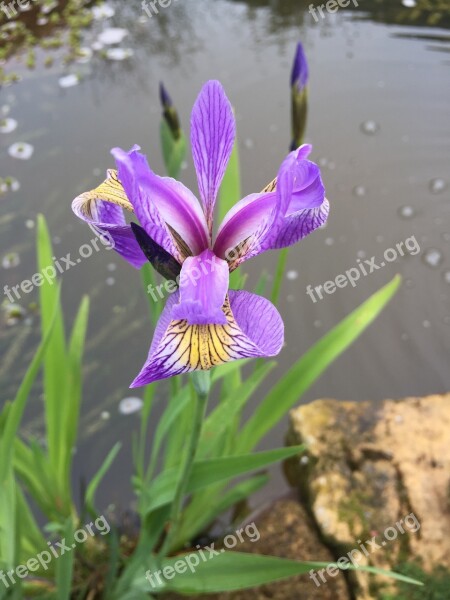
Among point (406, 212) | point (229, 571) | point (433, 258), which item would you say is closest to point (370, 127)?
point (406, 212)

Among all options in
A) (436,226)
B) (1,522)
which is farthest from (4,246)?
(436,226)

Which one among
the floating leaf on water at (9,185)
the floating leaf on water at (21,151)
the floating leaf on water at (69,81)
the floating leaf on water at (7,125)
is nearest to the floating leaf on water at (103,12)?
the floating leaf on water at (69,81)

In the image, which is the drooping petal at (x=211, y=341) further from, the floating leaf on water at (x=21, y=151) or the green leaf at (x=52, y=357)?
the floating leaf on water at (x=21, y=151)

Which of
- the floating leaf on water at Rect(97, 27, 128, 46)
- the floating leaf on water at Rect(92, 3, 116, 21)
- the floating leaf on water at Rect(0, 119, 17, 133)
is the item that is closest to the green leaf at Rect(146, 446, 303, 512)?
the floating leaf on water at Rect(0, 119, 17, 133)

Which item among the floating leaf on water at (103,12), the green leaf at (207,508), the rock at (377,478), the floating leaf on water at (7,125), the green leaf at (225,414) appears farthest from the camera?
the floating leaf on water at (103,12)

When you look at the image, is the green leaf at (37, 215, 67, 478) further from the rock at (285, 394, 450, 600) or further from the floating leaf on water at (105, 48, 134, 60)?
the floating leaf on water at (105, 48, 134, 60)

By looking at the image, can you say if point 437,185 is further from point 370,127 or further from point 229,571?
point 229,571
